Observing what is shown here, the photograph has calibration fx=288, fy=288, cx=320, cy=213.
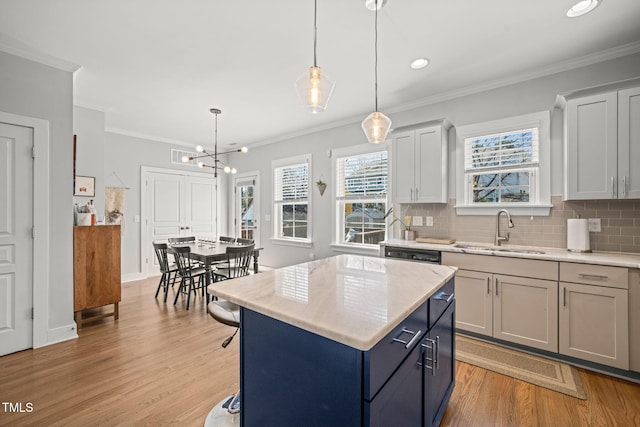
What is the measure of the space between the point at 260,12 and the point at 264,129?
3058mm

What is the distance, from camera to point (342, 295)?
1.34 meters

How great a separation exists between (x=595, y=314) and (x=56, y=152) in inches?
199

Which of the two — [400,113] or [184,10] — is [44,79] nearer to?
[184,10]

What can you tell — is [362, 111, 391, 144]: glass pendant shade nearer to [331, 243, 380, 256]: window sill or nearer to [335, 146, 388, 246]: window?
[335, 146, 388, 246]: window

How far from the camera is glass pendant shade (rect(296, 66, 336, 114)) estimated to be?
5.17 feet

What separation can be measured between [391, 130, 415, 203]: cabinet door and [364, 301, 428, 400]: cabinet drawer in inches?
94.7

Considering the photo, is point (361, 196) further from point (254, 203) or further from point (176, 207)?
point (176, 207)

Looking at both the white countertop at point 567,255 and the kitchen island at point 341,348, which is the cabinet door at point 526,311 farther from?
the kitchen island at point 341,348

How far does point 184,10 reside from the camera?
7.10 feet

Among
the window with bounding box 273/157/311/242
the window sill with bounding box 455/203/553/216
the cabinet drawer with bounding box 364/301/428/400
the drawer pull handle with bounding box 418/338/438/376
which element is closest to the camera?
the cabinet drawer with bounding box 364/301/428/400

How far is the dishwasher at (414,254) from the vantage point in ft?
10.1

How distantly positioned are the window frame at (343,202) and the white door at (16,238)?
360cm

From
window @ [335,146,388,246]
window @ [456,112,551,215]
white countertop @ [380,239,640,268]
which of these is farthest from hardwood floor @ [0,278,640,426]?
window @ [335,146,388,246]

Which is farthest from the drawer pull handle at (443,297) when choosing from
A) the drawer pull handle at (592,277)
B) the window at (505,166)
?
the window at (505,166)
